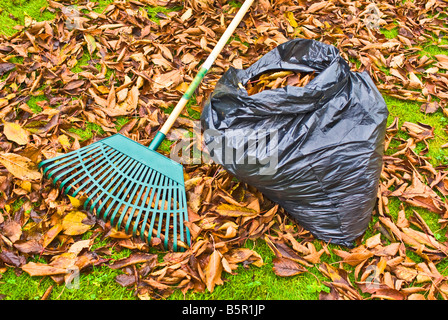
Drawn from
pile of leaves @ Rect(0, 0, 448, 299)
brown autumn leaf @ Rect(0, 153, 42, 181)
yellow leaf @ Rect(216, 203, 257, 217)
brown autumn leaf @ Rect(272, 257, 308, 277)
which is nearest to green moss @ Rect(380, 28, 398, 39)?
pile of leaves @ Rect(0, 0, 448, 299)

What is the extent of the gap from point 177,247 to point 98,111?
1.10 meters

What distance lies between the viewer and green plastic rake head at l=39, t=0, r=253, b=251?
69.3 inches

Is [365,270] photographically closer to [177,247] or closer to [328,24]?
[177,247]

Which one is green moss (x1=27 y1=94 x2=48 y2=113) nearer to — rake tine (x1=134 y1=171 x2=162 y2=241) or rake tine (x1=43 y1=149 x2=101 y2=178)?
rake tine (x1=43 y1=149 x2=101 y2=178)

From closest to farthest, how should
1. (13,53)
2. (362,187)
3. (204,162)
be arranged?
(362,187), (204,162), (13,53)

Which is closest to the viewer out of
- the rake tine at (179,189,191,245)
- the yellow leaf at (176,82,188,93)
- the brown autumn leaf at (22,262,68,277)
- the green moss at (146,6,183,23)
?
the brown autumn leaf at (22,262,68,277)

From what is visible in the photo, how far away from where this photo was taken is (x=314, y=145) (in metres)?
1.67

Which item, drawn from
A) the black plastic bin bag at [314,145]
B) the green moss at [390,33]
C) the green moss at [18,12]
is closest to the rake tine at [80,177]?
the black plastic bin bag at [314,145]

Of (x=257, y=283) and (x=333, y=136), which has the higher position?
(x=333, y=136)

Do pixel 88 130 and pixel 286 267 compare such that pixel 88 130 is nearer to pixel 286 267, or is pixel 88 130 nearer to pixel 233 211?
pixel 233 211

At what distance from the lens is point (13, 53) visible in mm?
2441

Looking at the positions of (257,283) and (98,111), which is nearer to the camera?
(257,283)
